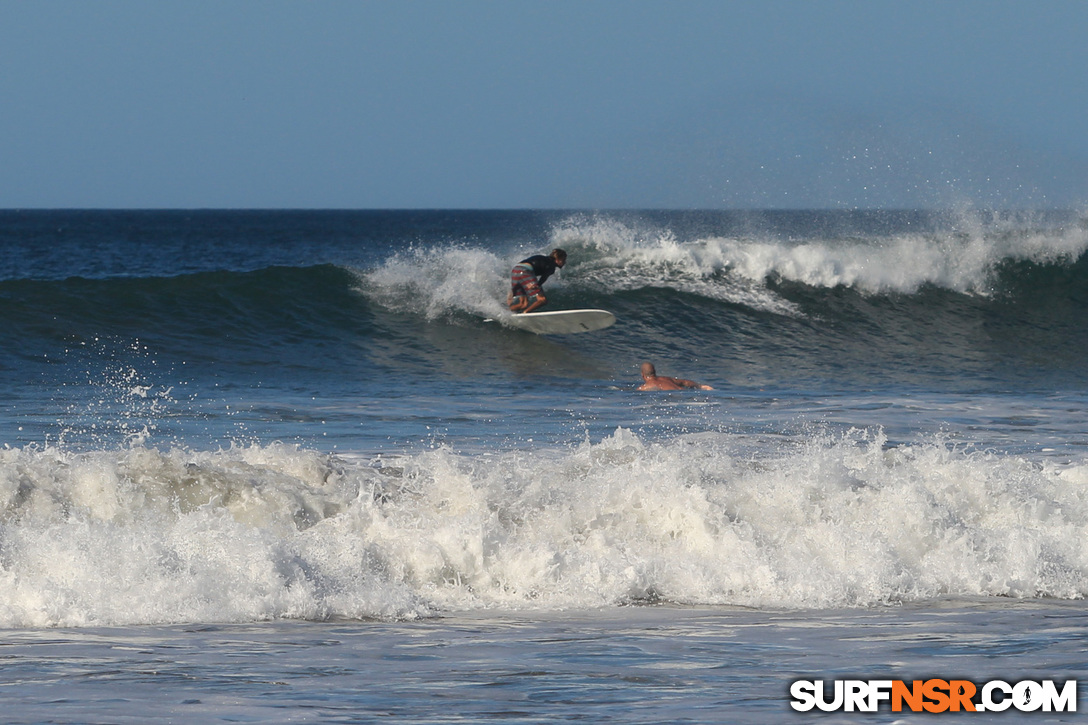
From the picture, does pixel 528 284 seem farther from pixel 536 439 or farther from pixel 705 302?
pixel 536 439

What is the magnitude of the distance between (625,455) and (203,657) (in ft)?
11.3

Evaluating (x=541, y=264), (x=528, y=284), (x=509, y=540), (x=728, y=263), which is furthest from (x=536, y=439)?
(x=728, y=263)

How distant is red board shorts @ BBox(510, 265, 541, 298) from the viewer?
16.1 metres

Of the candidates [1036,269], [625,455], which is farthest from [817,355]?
[625,455]

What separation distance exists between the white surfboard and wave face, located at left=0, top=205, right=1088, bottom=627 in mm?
237

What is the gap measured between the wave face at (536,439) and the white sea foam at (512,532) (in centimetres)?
2

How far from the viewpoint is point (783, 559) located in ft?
19.8

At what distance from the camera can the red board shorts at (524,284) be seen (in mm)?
16125

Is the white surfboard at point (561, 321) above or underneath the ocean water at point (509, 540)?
above

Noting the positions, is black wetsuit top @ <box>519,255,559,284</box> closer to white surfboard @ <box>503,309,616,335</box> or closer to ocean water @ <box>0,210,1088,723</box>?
white surfboard @ <box>503,309,616,335</box>

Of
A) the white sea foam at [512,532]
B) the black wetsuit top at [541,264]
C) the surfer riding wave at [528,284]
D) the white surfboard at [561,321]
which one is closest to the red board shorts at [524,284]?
the surfer riding wave at [528,284]

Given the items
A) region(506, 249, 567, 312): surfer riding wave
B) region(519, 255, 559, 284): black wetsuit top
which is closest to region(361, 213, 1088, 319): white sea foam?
region(506, 249, 567, 312): surfer riding wave

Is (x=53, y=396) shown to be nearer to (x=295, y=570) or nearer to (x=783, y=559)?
(x=295, y=570)

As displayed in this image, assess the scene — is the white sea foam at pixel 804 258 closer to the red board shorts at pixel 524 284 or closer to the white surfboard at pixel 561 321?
the white surfboard at pixel 561 321
